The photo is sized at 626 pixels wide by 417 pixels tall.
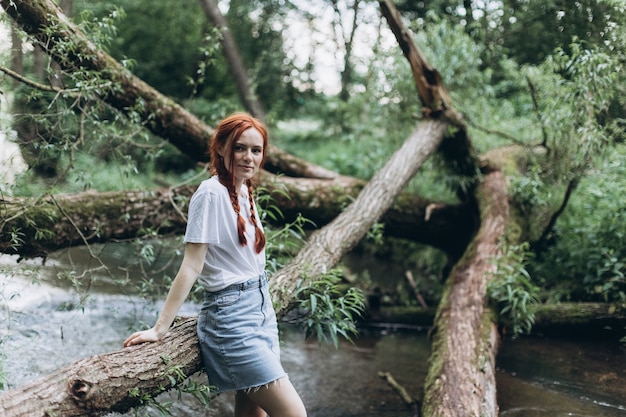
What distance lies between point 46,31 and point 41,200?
3.90ft

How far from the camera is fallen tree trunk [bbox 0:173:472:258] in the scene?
405 cm

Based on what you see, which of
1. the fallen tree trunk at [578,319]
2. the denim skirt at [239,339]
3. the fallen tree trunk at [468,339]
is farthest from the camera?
the fallen tree trunk at [578,319]

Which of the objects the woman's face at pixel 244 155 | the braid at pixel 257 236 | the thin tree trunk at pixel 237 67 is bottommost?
the braid at pixel 257 236

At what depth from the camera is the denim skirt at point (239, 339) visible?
241cm

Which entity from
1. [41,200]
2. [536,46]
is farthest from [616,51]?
[41,200]

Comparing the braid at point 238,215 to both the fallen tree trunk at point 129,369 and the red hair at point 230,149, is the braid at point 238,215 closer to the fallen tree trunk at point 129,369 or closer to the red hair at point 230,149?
the red hair at point 230,149

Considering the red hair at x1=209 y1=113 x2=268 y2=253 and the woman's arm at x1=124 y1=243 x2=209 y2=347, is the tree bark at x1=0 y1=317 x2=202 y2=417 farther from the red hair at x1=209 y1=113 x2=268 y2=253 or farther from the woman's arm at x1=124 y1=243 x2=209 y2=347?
the red hair at x1=209 y1=113 x2=268 y2=253

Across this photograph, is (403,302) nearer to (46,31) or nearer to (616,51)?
(616,51)

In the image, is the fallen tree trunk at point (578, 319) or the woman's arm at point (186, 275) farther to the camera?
the fallen tree trunk at point (578, 319)

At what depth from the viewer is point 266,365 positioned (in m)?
2.42

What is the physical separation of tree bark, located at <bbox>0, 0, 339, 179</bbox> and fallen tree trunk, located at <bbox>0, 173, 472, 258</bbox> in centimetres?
52

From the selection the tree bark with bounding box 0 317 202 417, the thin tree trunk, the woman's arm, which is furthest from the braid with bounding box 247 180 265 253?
the thin tree trunk

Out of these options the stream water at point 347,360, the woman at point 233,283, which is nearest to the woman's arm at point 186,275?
the woman at point 233,283

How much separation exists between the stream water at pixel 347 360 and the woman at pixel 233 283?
1369 mm
